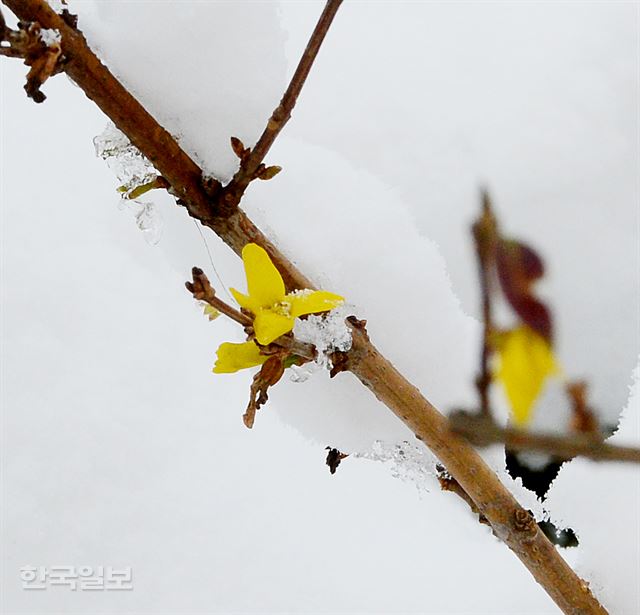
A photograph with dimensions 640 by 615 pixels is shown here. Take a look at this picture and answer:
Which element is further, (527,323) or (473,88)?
(473,88)

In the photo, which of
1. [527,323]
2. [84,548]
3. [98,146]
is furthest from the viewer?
[84,548]

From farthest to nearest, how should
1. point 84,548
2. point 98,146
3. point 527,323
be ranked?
point 84,548, point 527,323, point 98,146

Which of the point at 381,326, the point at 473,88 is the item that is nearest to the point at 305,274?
the point at 381,326

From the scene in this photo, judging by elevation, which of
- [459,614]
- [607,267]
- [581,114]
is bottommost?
[459,614]

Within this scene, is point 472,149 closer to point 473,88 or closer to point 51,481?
point 473,88

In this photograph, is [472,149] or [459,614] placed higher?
[472,149]

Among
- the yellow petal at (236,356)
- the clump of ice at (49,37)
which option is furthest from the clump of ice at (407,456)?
the clump of ice at (49,37)

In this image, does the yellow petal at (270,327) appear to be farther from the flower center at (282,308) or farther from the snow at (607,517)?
the snow at (607,517)

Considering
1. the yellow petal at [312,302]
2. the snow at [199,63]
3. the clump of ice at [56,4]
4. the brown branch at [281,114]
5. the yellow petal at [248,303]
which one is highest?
the clump of ice at [56,4]
